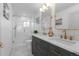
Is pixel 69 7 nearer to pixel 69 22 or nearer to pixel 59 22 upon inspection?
pixel 69 22

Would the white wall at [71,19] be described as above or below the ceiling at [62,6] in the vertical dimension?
below

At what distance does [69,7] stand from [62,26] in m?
0.50

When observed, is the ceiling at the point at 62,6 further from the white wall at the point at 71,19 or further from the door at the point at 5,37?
the door at the point at 5,37

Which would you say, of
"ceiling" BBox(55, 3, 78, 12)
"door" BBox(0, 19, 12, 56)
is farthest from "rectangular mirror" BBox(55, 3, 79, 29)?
"door" BBox(0, 19, 12, 56)

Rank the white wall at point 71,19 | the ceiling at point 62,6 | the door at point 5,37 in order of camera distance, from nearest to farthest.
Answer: the door at point 5,37
the white wall at point 71,19
the ceiling at point 62,6

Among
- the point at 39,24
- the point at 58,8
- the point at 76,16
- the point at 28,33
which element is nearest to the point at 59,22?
the point at 58,8

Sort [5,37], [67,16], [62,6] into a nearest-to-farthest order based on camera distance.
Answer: [5,37] → [67,16] → [62,6]

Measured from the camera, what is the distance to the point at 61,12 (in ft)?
9.46

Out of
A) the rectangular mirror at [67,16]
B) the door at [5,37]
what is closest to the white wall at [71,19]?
the rectangular mirror at [67,16]

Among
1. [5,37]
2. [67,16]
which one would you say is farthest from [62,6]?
[5,37]

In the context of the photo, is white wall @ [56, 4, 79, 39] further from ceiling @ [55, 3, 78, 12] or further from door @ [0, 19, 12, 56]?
door @ [0, 19, 12, 56]

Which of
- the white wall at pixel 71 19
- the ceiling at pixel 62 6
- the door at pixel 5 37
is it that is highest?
the ceiling at pixel 62 6

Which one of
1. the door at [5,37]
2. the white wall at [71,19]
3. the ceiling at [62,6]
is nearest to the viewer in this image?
the door at [5,37]

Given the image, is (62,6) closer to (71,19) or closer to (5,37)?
(71,19)
